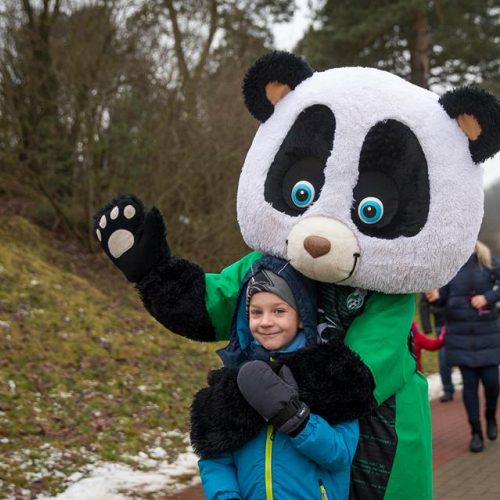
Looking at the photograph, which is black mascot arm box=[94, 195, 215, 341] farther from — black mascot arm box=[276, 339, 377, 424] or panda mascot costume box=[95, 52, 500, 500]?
black mascot arm box=[276, 339, 377, 424]

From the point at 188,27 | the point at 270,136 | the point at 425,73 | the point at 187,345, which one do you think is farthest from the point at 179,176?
the point at 270,136

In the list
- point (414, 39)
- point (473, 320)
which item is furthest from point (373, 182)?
point (414, 39)

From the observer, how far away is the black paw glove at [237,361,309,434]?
2359 mm

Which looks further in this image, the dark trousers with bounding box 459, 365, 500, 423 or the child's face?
the dark trousers with bounding box 459, 365, 500, 423

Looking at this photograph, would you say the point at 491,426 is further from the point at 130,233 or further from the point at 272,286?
the point at 130,233

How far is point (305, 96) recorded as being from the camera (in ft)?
9.21

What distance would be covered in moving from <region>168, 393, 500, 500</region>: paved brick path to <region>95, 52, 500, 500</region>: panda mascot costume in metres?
2.72

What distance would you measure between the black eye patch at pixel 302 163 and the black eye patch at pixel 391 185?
150 millimetres

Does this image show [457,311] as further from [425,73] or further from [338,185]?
[425,73]

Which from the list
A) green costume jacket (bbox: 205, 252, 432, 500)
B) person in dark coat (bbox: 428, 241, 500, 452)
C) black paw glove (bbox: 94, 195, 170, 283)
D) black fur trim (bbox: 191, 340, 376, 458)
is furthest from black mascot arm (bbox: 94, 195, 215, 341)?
person in dark coat (bbox: 428, 241, 500, 452)

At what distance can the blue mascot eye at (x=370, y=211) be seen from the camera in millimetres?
2598

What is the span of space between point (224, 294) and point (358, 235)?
612 millimetres

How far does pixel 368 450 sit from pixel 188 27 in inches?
441

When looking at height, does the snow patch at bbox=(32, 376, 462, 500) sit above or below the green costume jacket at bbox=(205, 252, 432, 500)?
below
